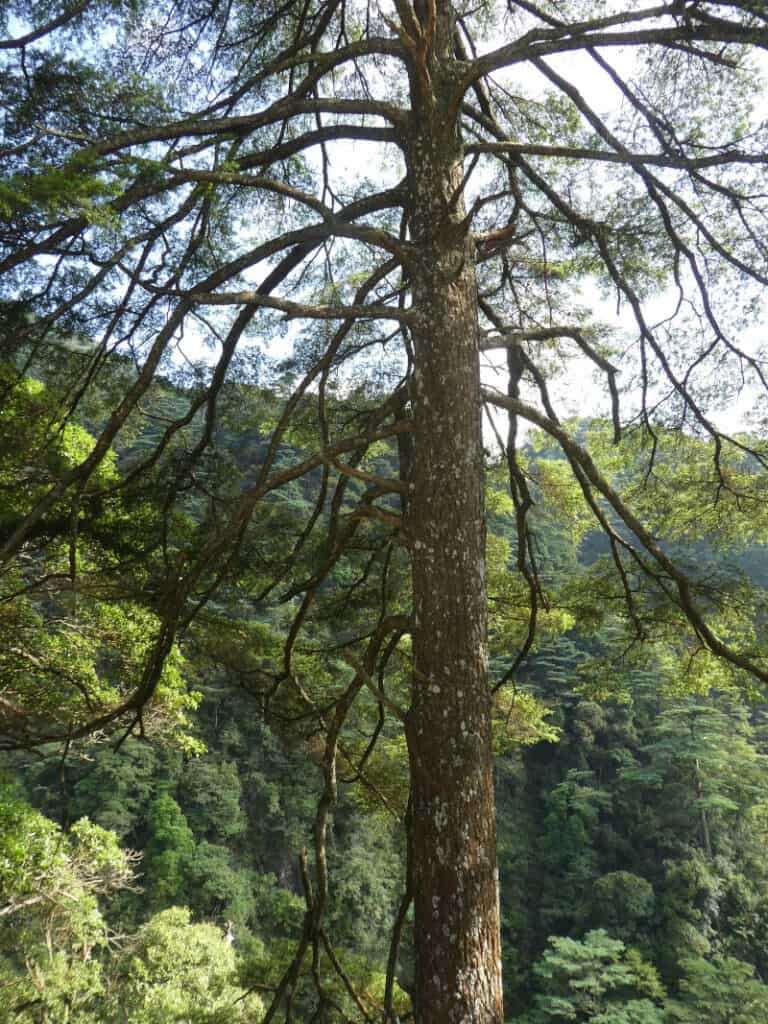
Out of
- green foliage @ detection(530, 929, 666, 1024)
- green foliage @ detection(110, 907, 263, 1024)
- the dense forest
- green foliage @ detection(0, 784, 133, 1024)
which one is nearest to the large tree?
green foliage @ detection(0, 784, 133, 1024)

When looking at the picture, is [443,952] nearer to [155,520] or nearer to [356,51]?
[155,520]

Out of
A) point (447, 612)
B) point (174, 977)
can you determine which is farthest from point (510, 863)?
point (447, 612)

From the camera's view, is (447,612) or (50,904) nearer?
(447,612)

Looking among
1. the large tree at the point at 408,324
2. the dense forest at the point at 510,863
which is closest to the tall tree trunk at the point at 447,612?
the large tree at the point at 408,324

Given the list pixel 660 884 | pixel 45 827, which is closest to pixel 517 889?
pixel 660 884

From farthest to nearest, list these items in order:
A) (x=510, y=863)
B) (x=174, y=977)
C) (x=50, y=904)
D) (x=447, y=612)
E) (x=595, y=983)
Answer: (x=510, y=863) → (x=595, y=983) → (x=174, y=977) → (x=50, y=904) → (x=447, y=612)

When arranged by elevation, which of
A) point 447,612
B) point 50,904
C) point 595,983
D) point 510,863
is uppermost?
point 447,612

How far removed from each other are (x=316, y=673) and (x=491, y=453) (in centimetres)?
194

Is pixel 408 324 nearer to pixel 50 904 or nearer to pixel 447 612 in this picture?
pixel 447 612

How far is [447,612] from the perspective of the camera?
1.96 m

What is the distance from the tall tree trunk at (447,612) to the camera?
67.2 inches

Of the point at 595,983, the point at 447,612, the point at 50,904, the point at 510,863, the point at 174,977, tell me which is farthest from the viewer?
the point at 510,863

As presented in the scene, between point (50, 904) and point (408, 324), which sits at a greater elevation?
point (408, 324)

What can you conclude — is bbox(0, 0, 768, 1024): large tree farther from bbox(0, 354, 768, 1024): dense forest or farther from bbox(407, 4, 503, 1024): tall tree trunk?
bbox(0, 354, 768, 1024): dense forest
